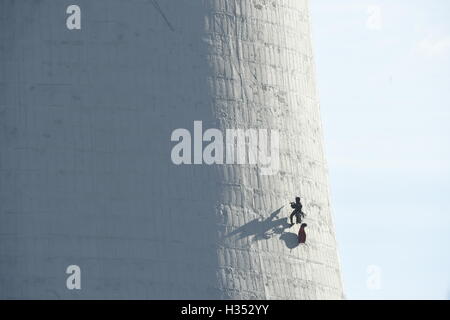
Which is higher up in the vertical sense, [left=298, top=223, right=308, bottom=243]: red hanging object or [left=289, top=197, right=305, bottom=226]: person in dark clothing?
[left=289, top=197, right=305, bottom=226]: person in dark clothing

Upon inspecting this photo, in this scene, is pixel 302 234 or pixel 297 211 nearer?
pixel 297 211

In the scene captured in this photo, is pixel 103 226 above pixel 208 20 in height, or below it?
below

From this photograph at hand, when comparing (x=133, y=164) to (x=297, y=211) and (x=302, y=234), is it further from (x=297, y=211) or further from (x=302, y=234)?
(x=302, y=234)

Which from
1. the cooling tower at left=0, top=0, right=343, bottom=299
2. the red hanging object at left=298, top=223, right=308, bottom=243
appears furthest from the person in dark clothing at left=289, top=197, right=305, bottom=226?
the cooling tower at left=0, top=0, right=343, bottom=299

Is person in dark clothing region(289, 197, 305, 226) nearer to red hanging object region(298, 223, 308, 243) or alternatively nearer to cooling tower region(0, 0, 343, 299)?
red hanging object region(298, 223, 308, 243)

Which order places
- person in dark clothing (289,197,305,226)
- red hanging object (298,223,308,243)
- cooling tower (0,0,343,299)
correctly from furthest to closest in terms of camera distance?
red hanging object (298,223,308,243)
person in dark clothing (289,197,305,226)
cooling tower (0,0,343,299)

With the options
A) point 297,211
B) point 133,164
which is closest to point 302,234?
point 297,211

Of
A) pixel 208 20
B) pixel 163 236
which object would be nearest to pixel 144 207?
pixel 163 236

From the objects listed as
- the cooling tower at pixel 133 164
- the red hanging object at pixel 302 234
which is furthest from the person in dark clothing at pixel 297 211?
the cooling tower at pixel 133 164

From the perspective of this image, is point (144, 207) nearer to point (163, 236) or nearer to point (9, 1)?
point (163, 236)
